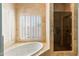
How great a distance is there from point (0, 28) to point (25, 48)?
305 mm

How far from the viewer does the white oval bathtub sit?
3.84ft

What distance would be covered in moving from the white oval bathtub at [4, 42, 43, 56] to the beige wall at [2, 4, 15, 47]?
7cm

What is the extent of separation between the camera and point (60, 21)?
123cm

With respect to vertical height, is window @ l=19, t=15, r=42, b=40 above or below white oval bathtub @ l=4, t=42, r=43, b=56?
above

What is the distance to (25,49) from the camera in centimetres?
122

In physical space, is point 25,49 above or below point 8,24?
below

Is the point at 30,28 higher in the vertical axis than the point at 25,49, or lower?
higher

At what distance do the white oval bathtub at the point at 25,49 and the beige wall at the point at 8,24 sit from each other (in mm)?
68

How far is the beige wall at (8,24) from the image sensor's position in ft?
3.80

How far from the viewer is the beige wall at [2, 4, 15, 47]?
45.6 inches

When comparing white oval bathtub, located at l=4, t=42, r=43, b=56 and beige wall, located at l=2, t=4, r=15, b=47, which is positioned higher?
beige wall, located at l=2, t=4, r=15, b=47

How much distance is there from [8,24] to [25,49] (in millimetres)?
289

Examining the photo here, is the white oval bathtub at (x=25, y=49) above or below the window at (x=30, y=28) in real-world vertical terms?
below

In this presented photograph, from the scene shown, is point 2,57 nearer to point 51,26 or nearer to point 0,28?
point 0,28
